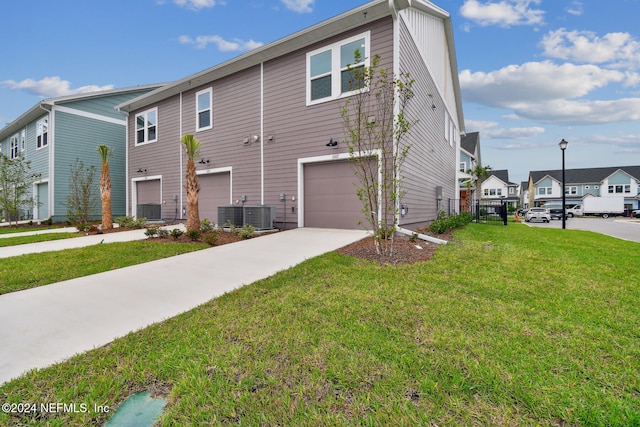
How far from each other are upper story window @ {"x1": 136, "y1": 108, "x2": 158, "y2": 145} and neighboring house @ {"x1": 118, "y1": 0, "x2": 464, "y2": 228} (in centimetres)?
9

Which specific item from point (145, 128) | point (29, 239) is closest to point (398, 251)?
point (29, 239)

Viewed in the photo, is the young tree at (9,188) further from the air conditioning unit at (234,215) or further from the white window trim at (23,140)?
the air conditioning unit at (234,215)

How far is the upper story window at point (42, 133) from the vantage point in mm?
15431

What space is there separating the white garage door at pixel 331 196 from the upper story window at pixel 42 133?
15.6 m

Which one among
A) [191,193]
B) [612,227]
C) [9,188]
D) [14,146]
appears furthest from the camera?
[14,146]

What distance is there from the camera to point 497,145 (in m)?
34.6

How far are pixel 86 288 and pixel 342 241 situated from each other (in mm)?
4565

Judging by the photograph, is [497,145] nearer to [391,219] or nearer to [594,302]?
[391,219]

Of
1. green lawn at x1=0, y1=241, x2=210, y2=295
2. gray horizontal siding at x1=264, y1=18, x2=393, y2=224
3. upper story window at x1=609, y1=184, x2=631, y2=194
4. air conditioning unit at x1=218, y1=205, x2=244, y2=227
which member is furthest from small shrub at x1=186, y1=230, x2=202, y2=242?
upper story window at x1=609, y1=184, x2=631, y2=194

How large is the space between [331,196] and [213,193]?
16.8ft

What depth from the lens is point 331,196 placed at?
27.9ft

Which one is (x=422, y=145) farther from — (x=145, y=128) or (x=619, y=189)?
(x=619, y=189)

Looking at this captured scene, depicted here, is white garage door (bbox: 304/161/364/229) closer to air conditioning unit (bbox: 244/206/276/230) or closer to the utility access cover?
air conditioning unit (bbox: 244/206/276/230)

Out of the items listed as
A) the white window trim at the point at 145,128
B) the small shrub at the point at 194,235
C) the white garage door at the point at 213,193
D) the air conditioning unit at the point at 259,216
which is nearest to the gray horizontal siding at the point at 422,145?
the air conditioning unit at the point at 259,216
